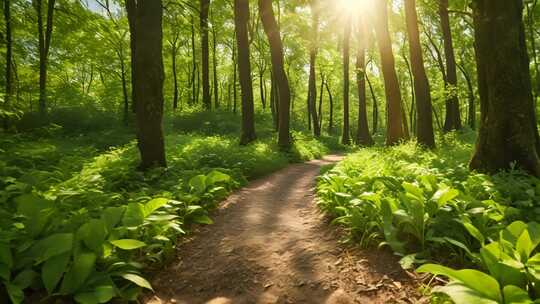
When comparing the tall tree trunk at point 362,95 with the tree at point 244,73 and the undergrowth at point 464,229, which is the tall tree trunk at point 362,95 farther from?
the undergrowth at point 464,229

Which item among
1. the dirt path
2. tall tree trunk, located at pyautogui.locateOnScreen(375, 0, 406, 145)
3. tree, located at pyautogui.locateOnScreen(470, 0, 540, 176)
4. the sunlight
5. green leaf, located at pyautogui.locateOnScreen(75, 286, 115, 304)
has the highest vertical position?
the sunlight

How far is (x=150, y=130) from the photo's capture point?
8.22 metres

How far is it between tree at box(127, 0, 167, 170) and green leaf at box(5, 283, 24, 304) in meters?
5.48

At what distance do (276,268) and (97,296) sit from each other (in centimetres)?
193

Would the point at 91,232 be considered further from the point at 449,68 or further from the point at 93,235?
the point at 449,68

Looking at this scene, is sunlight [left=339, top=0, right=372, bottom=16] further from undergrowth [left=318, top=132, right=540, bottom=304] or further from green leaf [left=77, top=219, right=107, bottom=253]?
green leaf [left=77, top=219, right=107, bottom=253]

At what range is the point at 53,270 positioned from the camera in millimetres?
3018

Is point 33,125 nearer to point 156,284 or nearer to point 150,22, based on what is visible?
point 150,22

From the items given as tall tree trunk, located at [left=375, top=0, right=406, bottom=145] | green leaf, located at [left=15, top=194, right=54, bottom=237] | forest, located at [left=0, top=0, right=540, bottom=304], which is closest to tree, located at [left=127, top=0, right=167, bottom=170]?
forest, located at [left=0, top=0, right=540, bottom=304]

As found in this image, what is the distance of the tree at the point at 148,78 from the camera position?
7.89 m

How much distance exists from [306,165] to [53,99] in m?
15.5

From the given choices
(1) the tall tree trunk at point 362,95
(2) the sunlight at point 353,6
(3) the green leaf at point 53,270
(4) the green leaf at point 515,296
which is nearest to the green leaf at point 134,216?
(3) the green leaf at point 53,270

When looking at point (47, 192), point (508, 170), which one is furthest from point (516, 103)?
point (47, 192)

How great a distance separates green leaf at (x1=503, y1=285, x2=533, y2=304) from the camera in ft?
7.89
